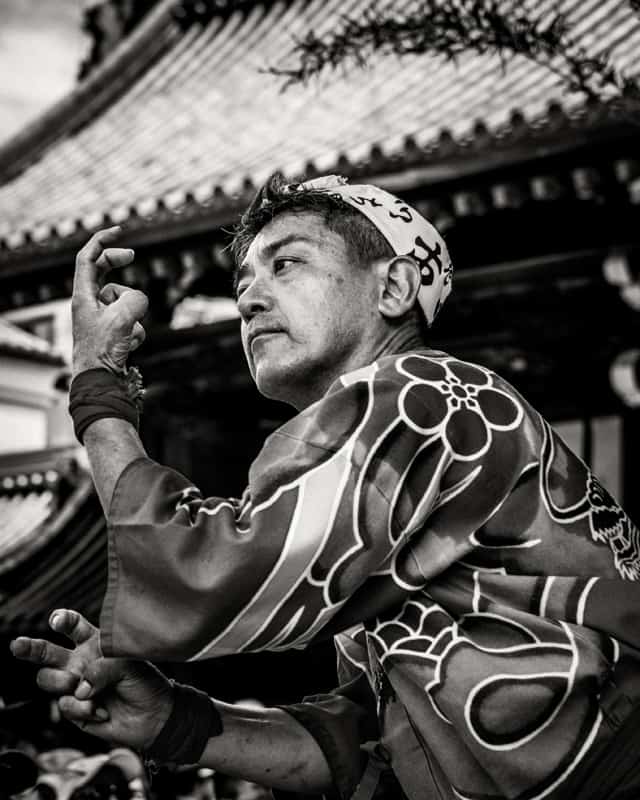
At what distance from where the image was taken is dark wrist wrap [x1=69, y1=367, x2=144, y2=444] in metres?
2.18

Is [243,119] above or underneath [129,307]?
above

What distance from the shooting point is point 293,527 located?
2016 millimetres

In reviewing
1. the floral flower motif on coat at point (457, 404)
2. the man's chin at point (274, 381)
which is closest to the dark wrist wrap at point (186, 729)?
the man's chin at point (274, 381)

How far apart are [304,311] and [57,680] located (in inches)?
32.3

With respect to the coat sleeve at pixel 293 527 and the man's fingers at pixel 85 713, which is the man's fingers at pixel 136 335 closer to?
the coat sleeve at pixel 293 527

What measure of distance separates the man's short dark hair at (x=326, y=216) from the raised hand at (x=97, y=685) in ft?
2.92

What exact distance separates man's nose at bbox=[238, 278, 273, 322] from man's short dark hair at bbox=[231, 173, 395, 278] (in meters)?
0.19

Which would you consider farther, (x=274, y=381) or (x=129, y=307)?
(x=274, y=381)

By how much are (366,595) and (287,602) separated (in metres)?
0.17

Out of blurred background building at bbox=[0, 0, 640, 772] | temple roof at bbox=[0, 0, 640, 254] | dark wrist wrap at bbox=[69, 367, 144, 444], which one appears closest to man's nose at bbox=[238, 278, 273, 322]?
dark wrist wrap at bbox=[69, 367, 144, 444]

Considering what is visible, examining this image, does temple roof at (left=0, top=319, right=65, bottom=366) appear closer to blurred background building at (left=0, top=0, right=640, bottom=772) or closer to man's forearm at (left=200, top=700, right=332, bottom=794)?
blurred background building at (left=0, top=0, right=640, bottom=772)

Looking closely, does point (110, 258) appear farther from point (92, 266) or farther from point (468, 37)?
point (468, 37)

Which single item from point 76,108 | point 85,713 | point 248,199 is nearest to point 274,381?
point 85,713

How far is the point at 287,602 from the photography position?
6.64 ft
